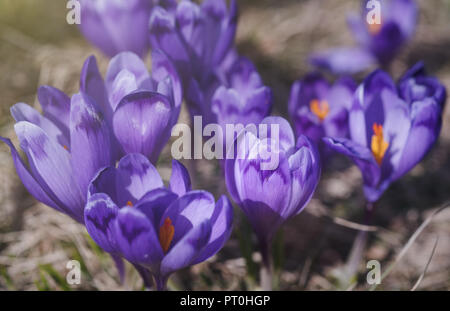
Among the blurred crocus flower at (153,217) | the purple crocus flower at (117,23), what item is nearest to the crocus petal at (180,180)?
the blurred crocus flower at (153,217)

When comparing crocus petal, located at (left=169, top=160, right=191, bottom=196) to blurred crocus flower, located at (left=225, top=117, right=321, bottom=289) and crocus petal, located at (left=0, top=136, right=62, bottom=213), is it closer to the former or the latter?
blurred crocus flower, located at (left=225, top=117, right=321, bottom=289)

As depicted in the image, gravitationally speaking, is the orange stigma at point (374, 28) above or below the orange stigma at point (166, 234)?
above

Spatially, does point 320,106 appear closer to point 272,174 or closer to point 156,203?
point 272,174

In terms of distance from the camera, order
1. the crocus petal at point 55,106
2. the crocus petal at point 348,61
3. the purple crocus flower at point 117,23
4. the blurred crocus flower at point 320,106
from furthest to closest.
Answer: the crocus petal at point 348,61 → the purple crocus flower at point 117,23 → the blurred crocus flower at point 320,106 → the crocus petal at point 55,106

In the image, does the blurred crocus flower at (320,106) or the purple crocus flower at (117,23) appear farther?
the purple crocus flower at (117,23)

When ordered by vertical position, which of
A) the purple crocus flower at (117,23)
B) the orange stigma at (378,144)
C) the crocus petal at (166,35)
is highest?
the purple crocus flower at (117,23)

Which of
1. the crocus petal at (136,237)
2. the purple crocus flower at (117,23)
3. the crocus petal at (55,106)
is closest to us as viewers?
the crocus petal at (136,237)

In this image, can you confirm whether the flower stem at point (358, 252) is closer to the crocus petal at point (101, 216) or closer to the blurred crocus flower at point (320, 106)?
the blurred crocus flower at point (320, 106)

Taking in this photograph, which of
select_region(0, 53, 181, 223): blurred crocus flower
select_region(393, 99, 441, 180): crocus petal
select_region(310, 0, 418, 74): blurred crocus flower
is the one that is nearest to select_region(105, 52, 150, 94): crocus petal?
select_region(0, 53, 181, 223): blurred crocus flower
